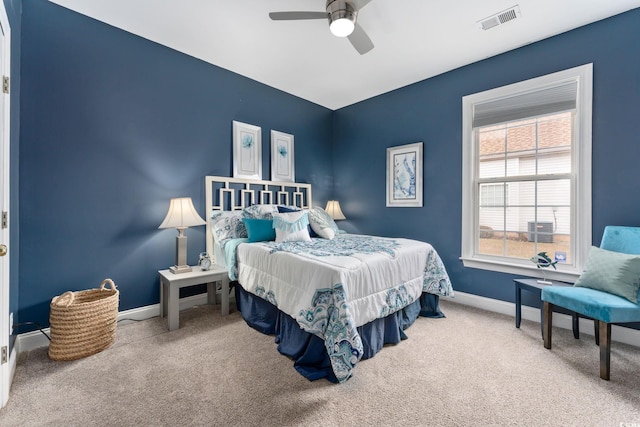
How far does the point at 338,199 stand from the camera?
187 inches

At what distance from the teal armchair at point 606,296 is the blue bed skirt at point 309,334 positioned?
3.35 ft

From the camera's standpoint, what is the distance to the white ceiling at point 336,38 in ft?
7.48

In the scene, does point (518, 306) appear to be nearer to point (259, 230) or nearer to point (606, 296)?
point (606, 296)

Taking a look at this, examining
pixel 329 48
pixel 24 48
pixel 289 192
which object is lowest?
pixel 289 192

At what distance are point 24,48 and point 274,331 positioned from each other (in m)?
3.07

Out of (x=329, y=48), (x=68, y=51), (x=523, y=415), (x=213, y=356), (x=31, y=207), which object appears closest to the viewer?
(x=523, y=415)

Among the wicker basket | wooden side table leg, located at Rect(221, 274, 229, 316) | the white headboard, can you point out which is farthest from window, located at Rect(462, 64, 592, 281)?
the wicker basket

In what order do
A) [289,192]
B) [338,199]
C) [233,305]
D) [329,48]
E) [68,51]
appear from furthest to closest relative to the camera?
1. [338,199]
2. [289,192]
3. [233,305]
4. [329,48]
5. [68,51]

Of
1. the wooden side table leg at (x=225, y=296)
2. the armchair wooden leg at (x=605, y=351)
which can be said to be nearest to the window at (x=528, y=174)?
the armchair wooden leg at (x=605, y=351)

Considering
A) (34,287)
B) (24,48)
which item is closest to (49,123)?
(24,48)

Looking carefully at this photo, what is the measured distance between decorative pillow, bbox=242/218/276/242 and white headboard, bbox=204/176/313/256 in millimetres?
Result: 539

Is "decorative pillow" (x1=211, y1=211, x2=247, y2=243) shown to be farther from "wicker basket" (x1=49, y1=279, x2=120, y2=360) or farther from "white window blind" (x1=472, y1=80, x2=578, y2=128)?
"white window blind" (x1=472, y1=80, x2=578, y2=128)

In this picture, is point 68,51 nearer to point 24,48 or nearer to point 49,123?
point 24,48

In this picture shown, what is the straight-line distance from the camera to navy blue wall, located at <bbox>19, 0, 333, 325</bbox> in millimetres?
2201
